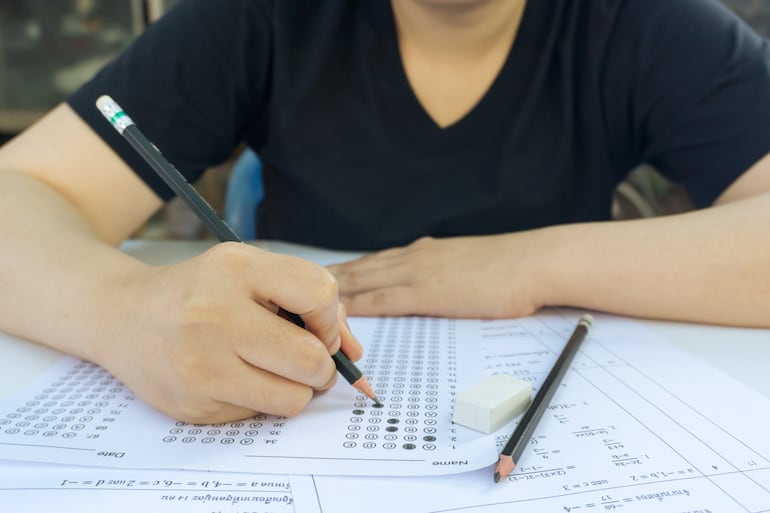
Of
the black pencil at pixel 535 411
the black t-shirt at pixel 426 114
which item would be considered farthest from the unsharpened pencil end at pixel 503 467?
the black t-shirt at pixel 426 114

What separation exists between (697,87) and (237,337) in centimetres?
61

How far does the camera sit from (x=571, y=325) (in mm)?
605

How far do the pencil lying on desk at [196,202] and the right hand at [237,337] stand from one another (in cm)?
2

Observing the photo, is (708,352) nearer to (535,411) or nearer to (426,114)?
(535,411)

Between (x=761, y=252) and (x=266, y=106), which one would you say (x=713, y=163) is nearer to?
(x=761, y=252)

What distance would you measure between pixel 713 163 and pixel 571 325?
1.00 feet

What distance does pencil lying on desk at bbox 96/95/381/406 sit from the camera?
441 millimetres

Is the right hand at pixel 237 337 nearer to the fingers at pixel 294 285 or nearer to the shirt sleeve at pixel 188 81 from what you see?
the fingers at pixel 294 285

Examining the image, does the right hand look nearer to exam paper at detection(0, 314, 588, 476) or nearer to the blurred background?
exam paper at detection(0, 314, 588, 476)

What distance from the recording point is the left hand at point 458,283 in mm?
621

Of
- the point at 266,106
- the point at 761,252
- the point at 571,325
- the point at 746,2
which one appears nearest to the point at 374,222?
the point at 266,106

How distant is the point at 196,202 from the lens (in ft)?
1.54

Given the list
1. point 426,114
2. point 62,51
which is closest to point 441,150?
A: point 426,114

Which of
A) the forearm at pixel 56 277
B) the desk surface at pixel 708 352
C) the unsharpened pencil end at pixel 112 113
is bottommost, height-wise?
the desk surface at pixel 708 352
